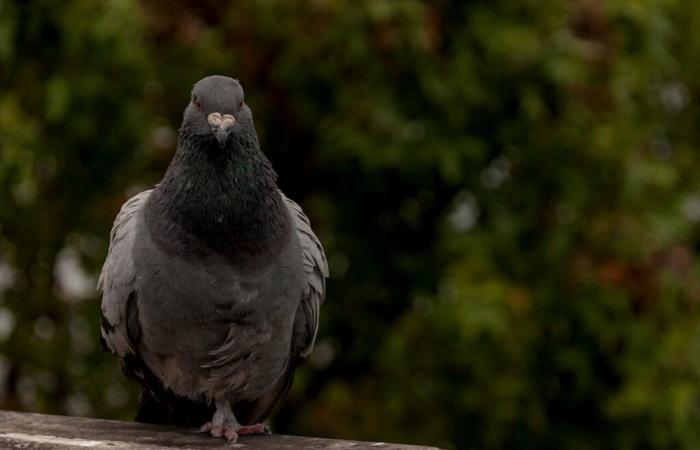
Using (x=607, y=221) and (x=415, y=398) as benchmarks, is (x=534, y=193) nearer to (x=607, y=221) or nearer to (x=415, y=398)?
(x=607, y=221)

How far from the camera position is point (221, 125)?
12.1ft

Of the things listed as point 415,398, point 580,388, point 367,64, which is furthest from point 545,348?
point 367,64

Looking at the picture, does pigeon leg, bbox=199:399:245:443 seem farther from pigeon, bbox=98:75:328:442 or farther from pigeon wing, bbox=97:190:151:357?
pigeon wing, bbox=97:190:151:357

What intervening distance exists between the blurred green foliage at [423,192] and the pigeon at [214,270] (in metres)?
1.73

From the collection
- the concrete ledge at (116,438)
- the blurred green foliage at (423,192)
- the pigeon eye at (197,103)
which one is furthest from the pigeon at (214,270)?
the blurred green foliage at (423,192)

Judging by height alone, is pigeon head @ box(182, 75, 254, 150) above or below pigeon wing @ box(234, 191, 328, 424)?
above

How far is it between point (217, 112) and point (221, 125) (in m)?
0.06

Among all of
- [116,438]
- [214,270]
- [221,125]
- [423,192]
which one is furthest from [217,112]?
[423,192]

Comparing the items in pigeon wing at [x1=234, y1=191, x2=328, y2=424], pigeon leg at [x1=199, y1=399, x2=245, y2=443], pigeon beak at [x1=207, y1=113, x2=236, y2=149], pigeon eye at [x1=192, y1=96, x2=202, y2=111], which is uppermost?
pigeon eye at [x1=192, y1=96, x2=202, y2=111]

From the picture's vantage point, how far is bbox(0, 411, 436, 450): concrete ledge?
3561 mm

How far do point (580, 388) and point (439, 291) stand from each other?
0.91 metres

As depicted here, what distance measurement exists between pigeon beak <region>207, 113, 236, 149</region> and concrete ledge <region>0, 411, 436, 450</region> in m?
0.91

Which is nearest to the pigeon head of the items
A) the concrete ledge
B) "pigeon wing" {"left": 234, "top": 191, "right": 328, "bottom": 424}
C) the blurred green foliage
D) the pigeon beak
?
the pigeon beak

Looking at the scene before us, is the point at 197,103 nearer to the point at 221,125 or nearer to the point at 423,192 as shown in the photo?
the point at 221,125
